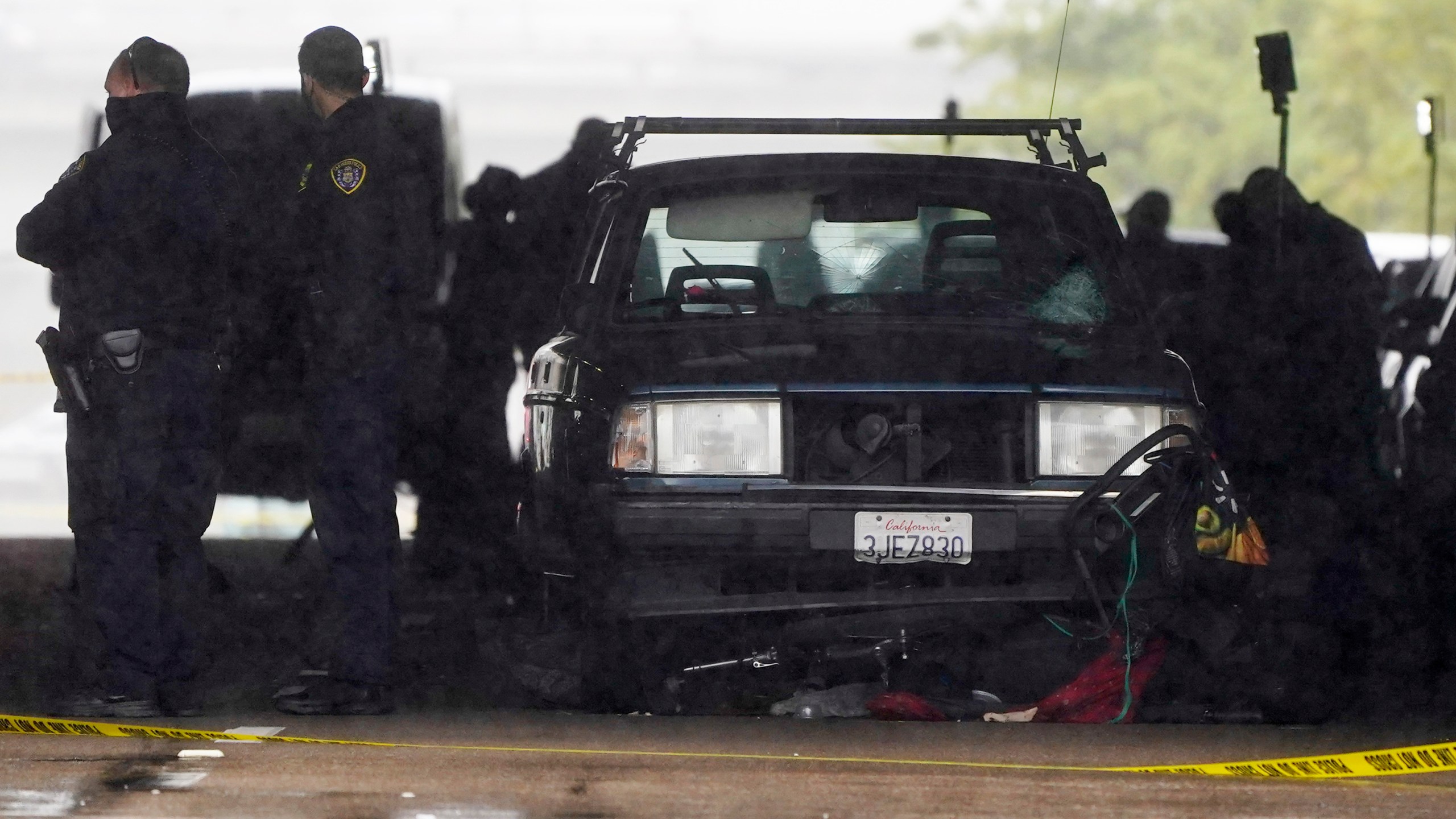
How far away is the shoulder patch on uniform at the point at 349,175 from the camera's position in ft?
16.7

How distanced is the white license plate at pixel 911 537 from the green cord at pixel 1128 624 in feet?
1.26

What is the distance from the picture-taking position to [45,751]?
4488mm

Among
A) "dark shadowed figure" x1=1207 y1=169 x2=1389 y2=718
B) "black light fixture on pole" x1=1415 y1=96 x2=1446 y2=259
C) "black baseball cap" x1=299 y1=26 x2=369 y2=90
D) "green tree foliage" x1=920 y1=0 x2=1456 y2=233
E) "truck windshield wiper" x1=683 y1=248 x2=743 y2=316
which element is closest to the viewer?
"black baseball cap" x1=299 y1=26 x2=369 y2=90

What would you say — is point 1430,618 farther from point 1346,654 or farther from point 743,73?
point 743,73

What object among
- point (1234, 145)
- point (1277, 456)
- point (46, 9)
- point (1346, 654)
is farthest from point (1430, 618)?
point (1234, 145)

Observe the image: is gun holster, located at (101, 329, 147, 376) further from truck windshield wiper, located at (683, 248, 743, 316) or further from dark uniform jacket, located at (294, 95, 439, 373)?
truck windshield wiper, located at (683, 248, 743, 316)

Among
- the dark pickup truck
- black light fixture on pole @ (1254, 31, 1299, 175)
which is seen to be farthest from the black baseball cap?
black light fixture on pole @ (1254, 31, 1299, 175)

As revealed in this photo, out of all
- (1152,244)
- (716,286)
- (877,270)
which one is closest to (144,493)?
(716,286)

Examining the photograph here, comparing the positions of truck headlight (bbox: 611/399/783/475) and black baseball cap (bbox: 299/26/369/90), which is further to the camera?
black baseball cap (bbox: 299/26/369/90)

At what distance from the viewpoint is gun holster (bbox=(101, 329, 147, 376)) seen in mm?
5078

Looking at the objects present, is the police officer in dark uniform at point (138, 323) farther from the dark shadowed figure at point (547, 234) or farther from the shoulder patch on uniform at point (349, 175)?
the dark shadowed figure at point (547, 234)

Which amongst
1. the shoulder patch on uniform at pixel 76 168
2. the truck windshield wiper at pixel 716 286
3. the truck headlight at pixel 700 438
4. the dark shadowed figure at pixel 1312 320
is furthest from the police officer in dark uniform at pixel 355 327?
the dark shadowed figure at pixel 1312 320

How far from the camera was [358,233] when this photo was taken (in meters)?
5.10

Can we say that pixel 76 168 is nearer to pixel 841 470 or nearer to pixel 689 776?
pixel 841 470
